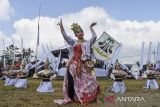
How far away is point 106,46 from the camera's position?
3953 centimetres

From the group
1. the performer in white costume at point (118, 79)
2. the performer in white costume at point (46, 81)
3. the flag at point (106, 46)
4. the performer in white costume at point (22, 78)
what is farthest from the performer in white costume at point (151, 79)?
the flag at point (106, 46)

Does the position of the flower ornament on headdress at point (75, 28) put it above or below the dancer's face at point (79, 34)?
above

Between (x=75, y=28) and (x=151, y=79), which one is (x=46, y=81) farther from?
(x=75, y=28)

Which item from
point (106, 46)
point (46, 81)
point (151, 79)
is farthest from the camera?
point (106, 46)

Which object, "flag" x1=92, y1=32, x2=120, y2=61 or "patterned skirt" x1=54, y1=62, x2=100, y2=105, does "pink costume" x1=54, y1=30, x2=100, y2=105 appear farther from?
"flag" x1=92, y1=32, x2=120, y2=61

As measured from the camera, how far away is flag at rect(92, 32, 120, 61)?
1501 inches

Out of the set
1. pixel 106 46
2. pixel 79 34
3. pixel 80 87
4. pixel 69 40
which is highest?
pixel 106 46

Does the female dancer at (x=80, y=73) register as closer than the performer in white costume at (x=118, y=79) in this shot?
Yes

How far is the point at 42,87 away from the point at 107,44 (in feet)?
63.6

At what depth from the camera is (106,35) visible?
129 feet

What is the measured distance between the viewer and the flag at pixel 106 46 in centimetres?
3812

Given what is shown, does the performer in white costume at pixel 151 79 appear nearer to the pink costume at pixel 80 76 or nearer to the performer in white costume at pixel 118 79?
the performer in white costume at pixel 118 79

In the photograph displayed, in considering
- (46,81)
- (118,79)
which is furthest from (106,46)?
(46,81)

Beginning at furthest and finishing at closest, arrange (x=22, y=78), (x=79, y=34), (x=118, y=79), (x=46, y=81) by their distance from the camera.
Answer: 1. (x=22, y=78)
2. (x=118, y=79)
3. (x=46, y=81)
4. (x=79, y=34)
